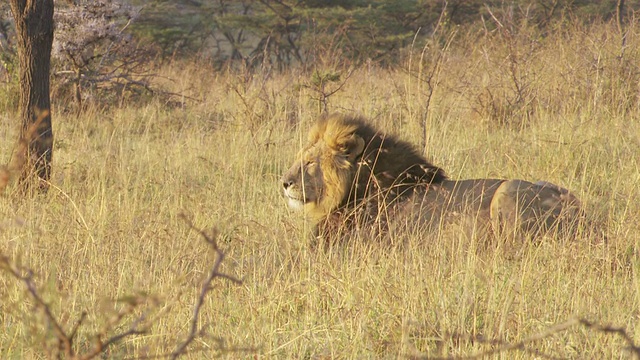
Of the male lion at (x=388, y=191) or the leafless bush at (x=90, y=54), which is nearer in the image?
the male lion at (x=388, y=191)

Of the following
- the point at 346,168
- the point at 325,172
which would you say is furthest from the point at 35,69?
the point at 346,168

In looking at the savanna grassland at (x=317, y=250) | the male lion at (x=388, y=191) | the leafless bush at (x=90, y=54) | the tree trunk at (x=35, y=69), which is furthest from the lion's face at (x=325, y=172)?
the leafless bush at (x=90, y=54)

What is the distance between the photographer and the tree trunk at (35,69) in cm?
575

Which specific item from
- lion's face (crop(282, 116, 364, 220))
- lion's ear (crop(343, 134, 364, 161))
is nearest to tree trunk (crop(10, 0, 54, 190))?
lion's face (crop(282, 116, 364, 220))

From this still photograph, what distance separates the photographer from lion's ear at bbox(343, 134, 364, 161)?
4871 mm

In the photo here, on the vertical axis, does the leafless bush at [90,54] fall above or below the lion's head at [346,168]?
below

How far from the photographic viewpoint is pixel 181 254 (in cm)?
418

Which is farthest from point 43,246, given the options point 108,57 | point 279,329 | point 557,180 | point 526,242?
point 108,57

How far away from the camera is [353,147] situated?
16.1ft

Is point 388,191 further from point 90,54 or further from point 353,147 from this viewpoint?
point 90,54

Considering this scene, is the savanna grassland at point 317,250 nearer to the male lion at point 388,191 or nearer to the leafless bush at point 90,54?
the male lion at point 388,191

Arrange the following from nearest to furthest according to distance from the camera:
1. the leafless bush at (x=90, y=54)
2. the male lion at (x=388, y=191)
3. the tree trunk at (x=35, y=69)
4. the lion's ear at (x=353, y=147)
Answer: the male lion at (x=388, y=191), the lion's ear at (x=353, y=147), the tree trunk at (x=35, y=69), the leafless bush at (x=90, y=54)

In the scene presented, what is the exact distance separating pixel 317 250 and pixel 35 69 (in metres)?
2.83

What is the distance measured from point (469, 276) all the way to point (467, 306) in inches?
10.8
